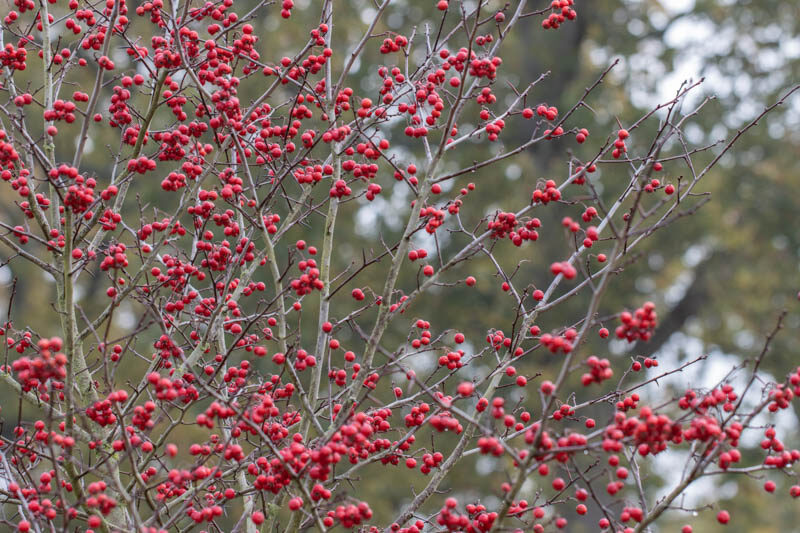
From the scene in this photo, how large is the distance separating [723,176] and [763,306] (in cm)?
226

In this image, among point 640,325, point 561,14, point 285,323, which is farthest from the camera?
point 561,14

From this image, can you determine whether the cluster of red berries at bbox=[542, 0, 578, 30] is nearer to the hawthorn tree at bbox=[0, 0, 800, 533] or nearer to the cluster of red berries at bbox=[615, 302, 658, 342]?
the hawthorn tree at bbox=[0, 0, 800, 533]

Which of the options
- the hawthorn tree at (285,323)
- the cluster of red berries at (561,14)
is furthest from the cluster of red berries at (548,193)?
the cluster of red berries at (561,14)

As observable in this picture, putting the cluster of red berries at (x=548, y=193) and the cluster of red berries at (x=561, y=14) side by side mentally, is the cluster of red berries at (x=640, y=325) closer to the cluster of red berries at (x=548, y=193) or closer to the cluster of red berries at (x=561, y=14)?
the cluster of red berries at (x=548, y=193)

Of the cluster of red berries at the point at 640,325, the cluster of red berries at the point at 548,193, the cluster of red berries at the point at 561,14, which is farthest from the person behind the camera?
the cluster of red berries at the point at 561,14

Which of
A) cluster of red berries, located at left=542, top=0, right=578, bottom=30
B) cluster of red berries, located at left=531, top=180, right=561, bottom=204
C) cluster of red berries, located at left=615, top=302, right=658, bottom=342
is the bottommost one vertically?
cluster of red berries, located at left=615, top=302, right=658, bottom=342

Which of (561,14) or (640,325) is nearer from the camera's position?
(640,325)

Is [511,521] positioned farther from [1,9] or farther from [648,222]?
[1,9]

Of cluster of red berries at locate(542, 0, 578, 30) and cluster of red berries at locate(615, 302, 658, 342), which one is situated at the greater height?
cluster of red berries at locate(542, 0, 578, 30)

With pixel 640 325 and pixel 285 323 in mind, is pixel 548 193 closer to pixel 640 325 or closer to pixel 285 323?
pixel 640 325

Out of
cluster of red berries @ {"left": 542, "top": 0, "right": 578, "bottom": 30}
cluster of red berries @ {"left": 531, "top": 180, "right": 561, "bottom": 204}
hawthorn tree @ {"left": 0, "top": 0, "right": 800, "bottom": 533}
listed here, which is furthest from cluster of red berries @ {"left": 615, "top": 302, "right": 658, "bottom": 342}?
cluster of red berries @ {"left": 542, "top": 0, "right": 578, "bottom": 30}

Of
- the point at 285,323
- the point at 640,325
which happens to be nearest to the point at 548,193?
the point at 640,325

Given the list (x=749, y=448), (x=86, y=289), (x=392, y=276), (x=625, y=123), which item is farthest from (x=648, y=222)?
(x=86, y=289)

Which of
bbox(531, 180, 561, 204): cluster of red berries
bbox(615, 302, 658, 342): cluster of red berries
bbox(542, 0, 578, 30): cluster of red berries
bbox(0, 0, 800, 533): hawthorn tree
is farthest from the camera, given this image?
bbox(542, 0, 578, 30): cluster of red berries
